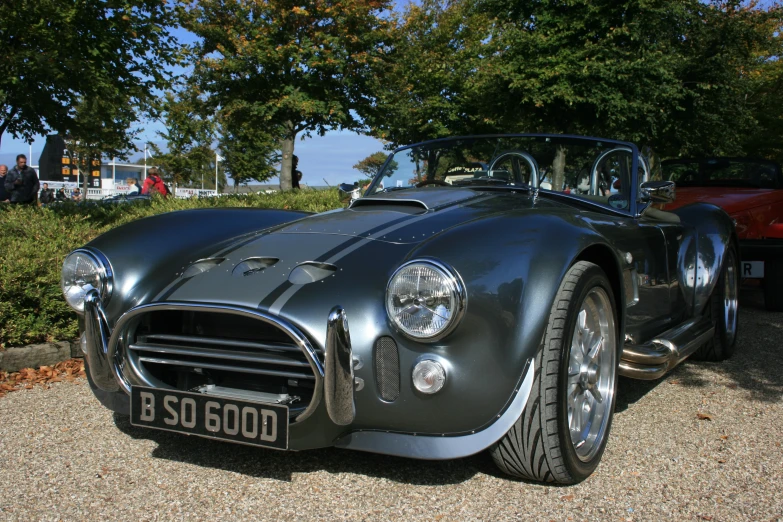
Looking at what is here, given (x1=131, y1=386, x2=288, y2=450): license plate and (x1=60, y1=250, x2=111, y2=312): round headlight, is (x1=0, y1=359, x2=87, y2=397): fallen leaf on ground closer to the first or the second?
(x1=60, y1=250, x2=111, y2=312): round headlight

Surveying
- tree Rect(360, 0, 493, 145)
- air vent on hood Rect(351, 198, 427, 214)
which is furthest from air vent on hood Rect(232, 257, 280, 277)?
tree Rect(360, 0, 493, 145)

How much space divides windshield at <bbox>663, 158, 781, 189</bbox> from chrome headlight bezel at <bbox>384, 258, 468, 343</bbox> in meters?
6.82

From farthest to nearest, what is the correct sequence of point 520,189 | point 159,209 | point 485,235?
1. point 159,209
2. point 520,189
3. point 485,235

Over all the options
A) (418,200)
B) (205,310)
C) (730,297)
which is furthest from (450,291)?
(730,297)

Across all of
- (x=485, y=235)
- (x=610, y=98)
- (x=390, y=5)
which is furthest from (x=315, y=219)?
(x=390, y=5)

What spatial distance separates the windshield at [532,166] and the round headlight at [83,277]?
1.68m

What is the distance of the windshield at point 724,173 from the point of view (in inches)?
306

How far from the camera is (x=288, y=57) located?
50.7 feet

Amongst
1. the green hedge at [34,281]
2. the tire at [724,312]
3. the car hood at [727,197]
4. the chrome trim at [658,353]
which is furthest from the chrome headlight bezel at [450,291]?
the car hood at [727,197]

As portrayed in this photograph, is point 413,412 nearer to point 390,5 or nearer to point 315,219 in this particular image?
point 315,219

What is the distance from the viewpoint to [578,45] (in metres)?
12.2

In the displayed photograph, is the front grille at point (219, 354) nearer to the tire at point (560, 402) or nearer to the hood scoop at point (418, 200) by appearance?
the tire at point (560, 402)

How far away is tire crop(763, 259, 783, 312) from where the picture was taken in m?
6.41

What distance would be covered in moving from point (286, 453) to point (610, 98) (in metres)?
10.3
